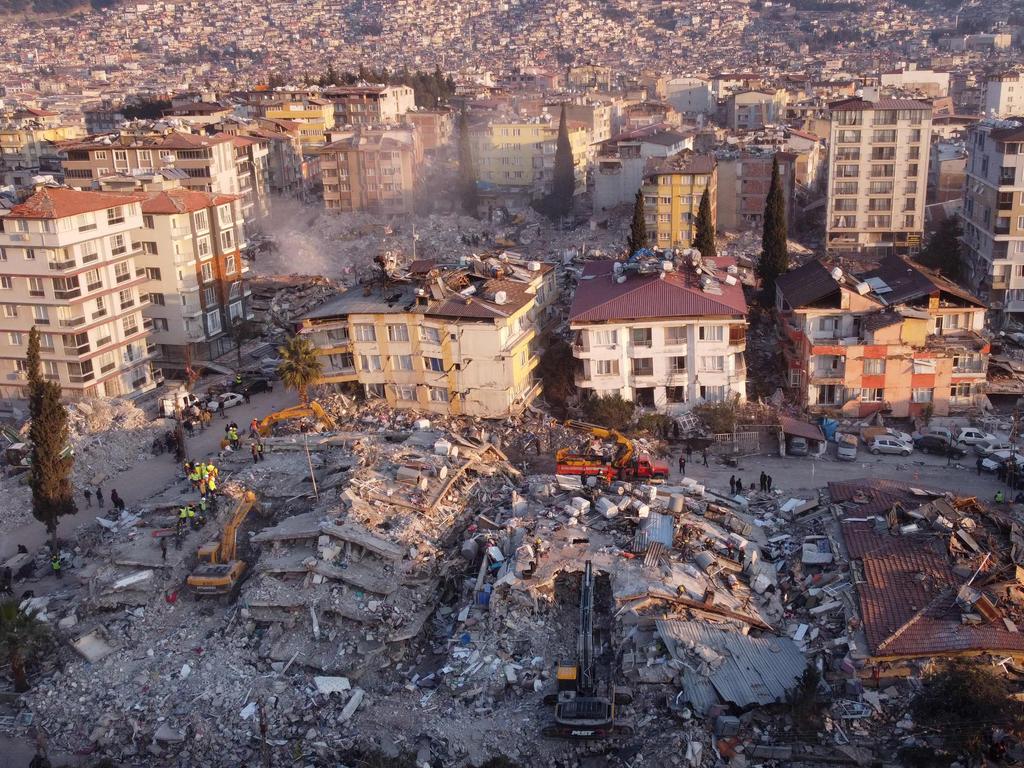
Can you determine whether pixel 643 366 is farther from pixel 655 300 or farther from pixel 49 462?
pixel 49 462

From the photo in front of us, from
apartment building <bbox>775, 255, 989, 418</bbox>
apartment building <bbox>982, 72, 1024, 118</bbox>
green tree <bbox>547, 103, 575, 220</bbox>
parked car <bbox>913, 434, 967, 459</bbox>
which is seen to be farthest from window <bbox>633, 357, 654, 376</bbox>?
apartment building <bbox>982, 72, 1024, 118</bbox>

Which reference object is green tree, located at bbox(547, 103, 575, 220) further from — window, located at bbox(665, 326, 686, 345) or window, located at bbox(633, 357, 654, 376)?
window, located at bbox(665, 326, 686, 345)

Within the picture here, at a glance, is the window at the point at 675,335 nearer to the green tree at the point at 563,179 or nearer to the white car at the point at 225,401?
the white car at the point at 225,401

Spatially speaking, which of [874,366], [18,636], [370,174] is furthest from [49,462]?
[370,174]

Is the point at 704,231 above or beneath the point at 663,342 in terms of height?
above

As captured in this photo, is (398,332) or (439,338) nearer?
(439,338)

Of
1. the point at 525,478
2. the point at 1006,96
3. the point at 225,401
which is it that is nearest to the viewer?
the point at 525,478
